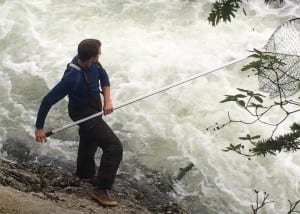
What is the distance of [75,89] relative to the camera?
14.7 feet

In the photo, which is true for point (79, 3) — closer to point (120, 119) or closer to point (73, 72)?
point (120, 119)

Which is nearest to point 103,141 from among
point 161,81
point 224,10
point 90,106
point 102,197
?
point 90,106

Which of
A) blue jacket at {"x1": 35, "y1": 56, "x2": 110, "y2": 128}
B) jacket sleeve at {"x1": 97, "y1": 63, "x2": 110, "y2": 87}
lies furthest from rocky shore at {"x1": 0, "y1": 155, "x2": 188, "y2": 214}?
jacket sleeve at {"x1": 97, "y1": 63, "x2": 110, "y2": 87}

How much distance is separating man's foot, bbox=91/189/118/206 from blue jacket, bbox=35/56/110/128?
79 centimetres

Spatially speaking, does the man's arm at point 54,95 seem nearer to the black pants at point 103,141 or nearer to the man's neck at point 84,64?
the man's neck at point 84,64

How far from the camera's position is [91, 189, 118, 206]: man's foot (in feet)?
15.6

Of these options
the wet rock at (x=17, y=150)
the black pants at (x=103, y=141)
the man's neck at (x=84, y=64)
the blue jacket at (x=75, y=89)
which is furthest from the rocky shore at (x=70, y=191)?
the man's neck at (x=84, y=64)

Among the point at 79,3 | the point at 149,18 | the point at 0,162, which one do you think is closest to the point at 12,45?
the point at 79,3

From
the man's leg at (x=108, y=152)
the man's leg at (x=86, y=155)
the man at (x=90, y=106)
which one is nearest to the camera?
the man at (x=90, y=106)

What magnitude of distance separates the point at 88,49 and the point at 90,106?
582mm

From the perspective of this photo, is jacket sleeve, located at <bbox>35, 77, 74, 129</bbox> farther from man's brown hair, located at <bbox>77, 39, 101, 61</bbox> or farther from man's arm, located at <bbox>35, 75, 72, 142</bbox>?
man's brown hair, located at <bbox>77, 39, 101, 61</bbox>

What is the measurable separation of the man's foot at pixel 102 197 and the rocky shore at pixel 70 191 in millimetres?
41

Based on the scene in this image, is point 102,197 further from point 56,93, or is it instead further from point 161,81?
point 161,81

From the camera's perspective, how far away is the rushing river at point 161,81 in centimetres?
609
